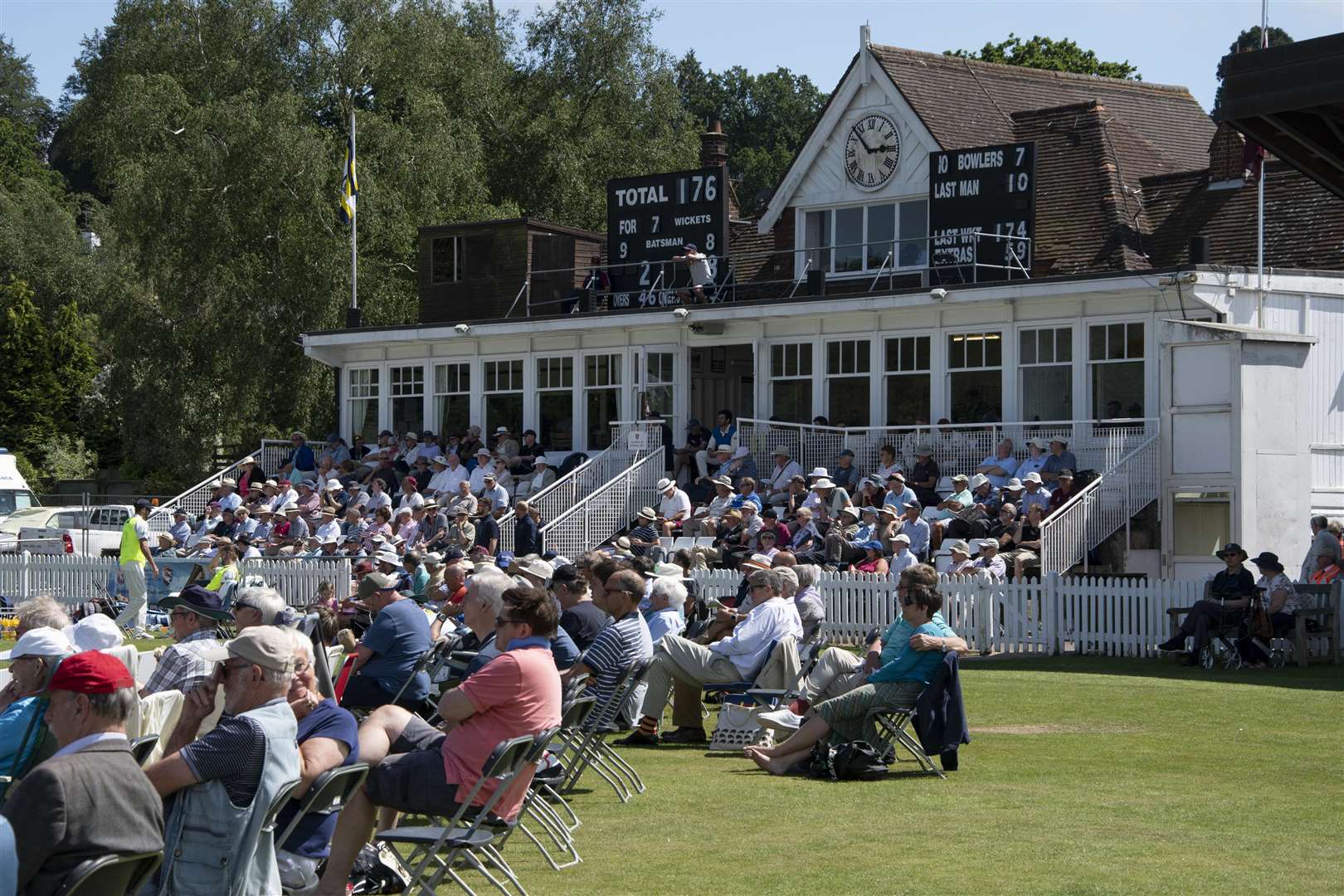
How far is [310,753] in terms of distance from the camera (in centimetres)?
688

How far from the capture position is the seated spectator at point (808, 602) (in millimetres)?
14219

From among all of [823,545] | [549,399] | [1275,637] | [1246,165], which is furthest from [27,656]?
[549,399]

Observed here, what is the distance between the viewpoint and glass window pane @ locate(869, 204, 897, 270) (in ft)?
105

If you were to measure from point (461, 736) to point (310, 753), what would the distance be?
1149 mm

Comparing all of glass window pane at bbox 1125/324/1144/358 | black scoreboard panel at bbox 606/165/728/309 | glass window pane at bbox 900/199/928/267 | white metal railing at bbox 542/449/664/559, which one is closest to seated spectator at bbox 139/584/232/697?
white metal railing at bbox 542/449/664/559

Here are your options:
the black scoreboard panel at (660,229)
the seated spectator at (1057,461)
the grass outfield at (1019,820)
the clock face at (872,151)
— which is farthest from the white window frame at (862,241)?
the grass outfield at (1019,820)

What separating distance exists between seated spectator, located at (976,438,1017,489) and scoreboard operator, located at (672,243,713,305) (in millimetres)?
7568

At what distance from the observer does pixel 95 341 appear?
5869 cm

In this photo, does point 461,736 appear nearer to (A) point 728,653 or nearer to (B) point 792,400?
(A) point 728,653

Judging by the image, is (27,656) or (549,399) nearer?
(27,656)

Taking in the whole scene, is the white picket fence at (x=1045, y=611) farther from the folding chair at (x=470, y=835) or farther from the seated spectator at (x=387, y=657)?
the folding chair at (x=470, y=835)

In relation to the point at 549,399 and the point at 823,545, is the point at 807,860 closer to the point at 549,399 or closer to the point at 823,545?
the point at 823,545

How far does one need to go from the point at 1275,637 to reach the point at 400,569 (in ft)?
30.8

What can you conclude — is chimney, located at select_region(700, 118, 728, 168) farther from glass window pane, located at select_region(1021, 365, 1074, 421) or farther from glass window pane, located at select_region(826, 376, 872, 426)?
glass window pane, located at select_region(1021, 365, 1074, 421)
